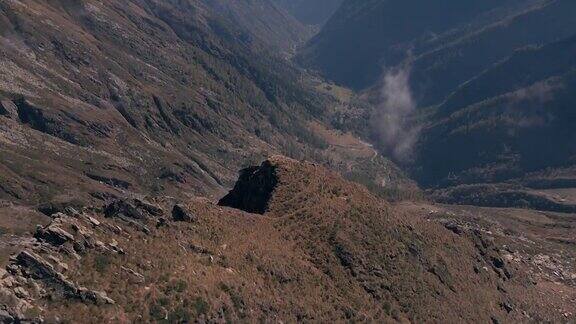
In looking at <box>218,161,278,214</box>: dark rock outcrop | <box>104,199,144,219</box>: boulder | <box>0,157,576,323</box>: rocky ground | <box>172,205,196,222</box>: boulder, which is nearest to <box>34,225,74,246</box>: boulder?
<box>0,157,576,323</box>: rocky ground

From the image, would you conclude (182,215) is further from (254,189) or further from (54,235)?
(254,189)

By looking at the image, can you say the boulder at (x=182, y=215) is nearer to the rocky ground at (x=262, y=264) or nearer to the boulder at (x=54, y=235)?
the rocky ground at (x=262, y=264)

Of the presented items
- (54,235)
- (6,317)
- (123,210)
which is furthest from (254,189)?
(6,317)

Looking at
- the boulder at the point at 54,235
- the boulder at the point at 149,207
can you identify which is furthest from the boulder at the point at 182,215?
the boulder at the point at 54,235

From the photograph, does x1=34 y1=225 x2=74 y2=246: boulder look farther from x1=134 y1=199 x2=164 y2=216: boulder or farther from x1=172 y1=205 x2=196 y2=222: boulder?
x1=172 y1=205 x2=196 y2=222: boulder

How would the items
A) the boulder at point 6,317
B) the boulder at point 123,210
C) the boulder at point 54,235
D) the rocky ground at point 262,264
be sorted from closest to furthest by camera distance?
the boulder at point 6,317 < the rocky ground at point 262,264 < the boulder at point 54,235 < the boulder at point 123,210

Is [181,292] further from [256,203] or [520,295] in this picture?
[520,295]

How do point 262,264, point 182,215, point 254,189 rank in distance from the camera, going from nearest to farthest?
point 262,264, point 182,215, point 254,189

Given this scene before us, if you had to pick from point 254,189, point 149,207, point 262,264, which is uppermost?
point 254,189

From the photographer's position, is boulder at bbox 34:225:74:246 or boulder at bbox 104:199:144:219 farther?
boulder at bbox 104:199:144:219
